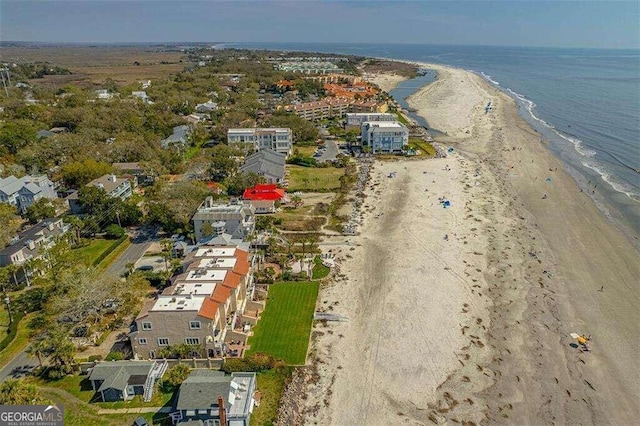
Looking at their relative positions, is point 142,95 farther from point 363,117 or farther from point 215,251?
point 215,251

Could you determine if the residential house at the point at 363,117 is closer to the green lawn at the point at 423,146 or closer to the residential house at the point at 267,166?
the green lawn at the point at 423,146

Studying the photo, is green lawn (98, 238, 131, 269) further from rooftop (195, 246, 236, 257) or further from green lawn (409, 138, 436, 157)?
green lawn (409, 138, 436, 157)

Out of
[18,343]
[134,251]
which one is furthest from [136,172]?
[18,343]

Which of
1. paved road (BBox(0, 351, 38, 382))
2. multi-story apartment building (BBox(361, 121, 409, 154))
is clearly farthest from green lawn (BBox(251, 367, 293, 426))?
multi-story apartment building (BBox(361, 121, 409, 154))

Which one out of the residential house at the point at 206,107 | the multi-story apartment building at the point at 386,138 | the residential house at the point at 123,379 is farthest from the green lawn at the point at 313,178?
the residential house at the point at 206,107

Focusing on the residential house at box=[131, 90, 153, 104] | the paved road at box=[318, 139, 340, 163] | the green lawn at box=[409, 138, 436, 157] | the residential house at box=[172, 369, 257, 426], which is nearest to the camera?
the residential house at box=[172, 369, 257, 426]

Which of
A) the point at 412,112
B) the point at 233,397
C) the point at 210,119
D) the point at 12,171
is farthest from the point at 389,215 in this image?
the point at 412,112
